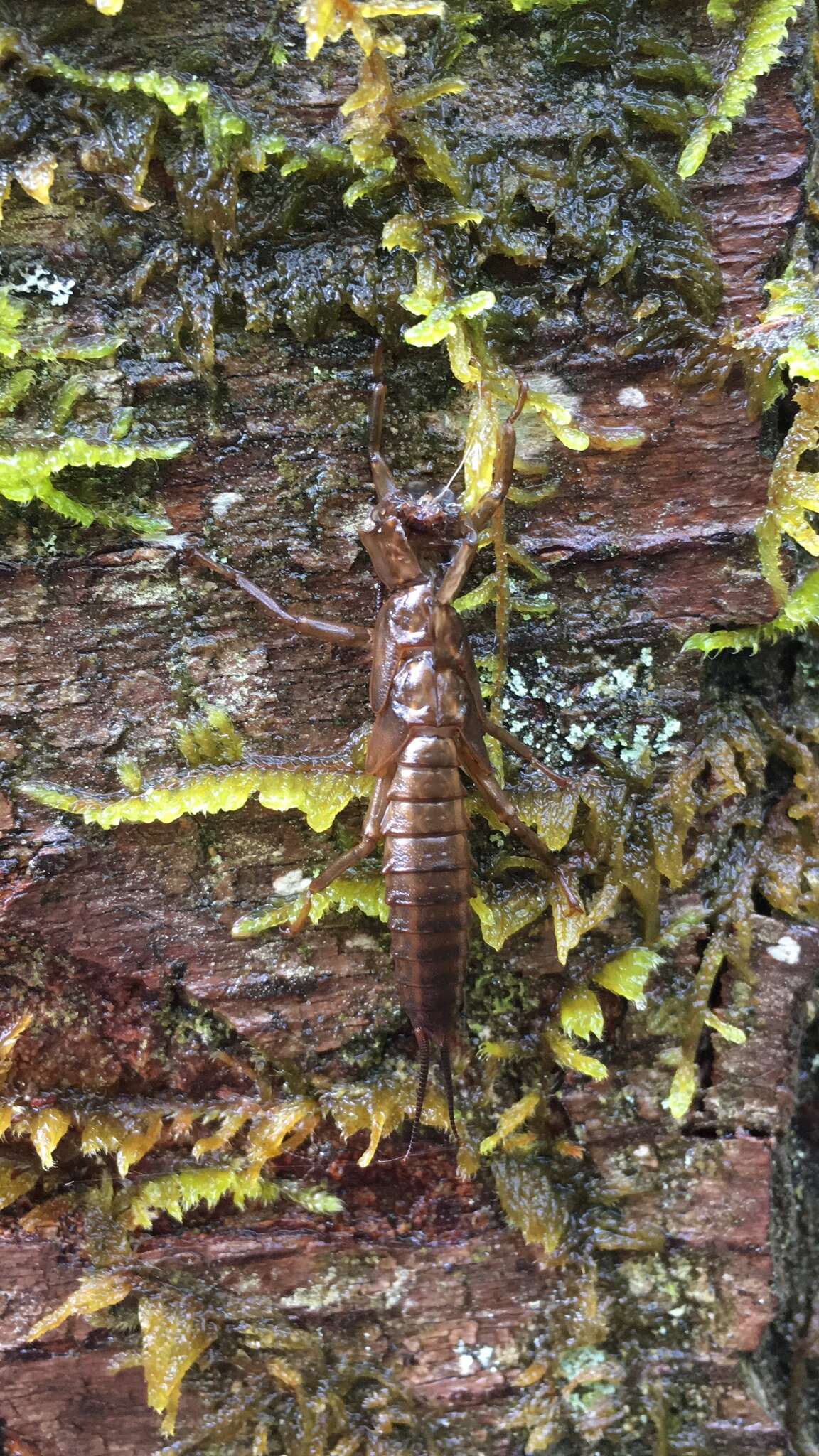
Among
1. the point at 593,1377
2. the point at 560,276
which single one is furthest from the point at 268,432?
the point at 593,1377

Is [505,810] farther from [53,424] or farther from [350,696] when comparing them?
[53,424]

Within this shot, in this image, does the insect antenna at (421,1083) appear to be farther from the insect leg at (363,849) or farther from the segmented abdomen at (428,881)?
the insect leg at (363,849)

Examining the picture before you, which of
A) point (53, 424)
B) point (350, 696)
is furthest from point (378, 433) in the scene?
point (53, 424)

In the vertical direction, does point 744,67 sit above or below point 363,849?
above

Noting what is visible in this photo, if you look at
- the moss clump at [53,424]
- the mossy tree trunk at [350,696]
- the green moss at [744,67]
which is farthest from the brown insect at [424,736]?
the green moss at [744,67]

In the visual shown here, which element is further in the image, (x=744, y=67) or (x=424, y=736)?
(x=424, y=736)

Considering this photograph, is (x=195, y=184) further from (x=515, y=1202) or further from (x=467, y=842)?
(x=515, y=1202)

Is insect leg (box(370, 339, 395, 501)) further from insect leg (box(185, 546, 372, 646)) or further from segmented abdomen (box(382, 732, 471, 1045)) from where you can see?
segmented abdomen (box(382, 732, 471, 1045))
